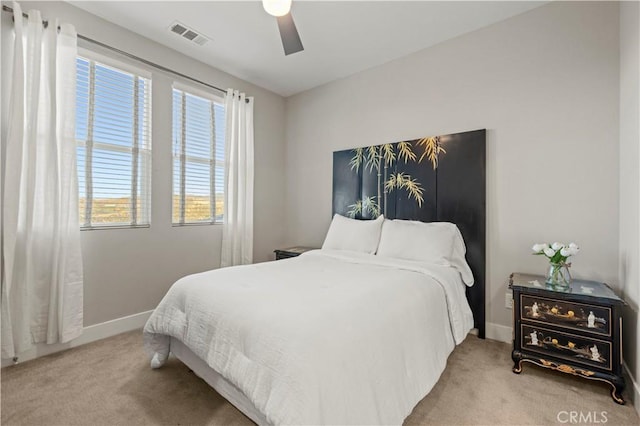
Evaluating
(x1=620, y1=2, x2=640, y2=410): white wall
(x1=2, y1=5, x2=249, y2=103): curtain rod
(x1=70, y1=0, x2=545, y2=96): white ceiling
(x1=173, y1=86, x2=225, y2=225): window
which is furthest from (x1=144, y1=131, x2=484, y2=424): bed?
(x1=2, y1=5, x2=249, y2=103): curtain rod

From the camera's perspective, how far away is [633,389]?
171cm

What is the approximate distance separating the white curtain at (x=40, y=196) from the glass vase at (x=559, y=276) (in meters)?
3.61

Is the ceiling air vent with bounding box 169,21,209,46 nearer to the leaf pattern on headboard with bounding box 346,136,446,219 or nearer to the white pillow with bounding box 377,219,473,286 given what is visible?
the leaf pattern on headboard with bounding box 346,136,446,219

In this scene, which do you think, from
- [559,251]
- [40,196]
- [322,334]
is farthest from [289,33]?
[559,251]

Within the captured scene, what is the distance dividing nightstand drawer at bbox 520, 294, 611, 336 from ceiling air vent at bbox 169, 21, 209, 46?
11.7 ft

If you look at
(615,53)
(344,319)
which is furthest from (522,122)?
(344,319)

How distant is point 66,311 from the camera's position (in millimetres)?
2281

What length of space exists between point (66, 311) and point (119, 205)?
951 mm

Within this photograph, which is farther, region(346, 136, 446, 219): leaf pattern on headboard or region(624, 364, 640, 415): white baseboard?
region(346, 136, 446, 219): leaf pattern on headboard

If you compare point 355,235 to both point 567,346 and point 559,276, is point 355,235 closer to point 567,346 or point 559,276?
point 559,276

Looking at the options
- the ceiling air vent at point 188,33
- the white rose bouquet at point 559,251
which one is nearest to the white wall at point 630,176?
the white rose bouquet at point 559,251

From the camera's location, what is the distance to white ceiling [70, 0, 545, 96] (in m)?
2.39

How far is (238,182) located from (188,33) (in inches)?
62.0

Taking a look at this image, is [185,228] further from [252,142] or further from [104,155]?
[252,142]
